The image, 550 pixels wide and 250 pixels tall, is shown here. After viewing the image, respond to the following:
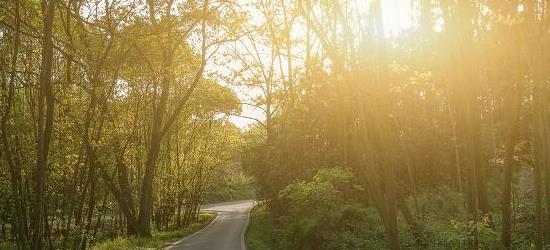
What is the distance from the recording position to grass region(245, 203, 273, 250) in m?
20.9

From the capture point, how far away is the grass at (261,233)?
20891 millimetres

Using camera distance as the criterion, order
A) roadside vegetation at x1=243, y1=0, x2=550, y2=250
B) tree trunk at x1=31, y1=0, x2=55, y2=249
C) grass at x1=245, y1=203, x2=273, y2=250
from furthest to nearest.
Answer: grass at x1=245, y1=203, x2=273, y2=250, tree trunk at x1=31, y1=0, x2=55, y2=249, roadside vegetation at x1=243, y1=0, x2=550, y2=250

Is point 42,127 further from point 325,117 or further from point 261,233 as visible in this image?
point 261,233

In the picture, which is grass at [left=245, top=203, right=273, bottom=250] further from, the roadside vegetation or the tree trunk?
the tree trunk

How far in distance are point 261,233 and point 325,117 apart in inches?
350

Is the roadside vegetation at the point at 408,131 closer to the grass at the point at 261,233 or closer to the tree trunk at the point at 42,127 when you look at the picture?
the grass at the point at 261,233

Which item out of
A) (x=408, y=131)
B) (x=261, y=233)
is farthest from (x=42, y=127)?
(x=408, y=131)

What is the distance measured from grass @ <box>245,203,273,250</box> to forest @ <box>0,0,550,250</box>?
8.3 inches

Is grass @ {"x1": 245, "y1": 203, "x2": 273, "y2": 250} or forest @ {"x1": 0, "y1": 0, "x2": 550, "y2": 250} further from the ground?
forest @ {"x1": 0, "y1": 0, "x2": 550, "y2": 250}

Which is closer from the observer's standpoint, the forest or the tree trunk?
the forest

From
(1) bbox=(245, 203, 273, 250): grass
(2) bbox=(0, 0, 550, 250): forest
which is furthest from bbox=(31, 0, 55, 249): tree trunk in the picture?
(1) bbox=(245, 203, 273, 250): grass

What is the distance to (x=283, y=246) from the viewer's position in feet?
58.7

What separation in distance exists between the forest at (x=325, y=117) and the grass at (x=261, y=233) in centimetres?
21

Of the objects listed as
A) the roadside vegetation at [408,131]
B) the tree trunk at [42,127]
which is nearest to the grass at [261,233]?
the roadside vegetation at [408,131]
